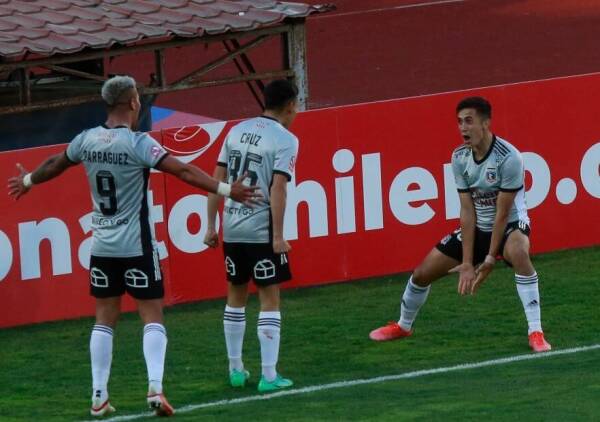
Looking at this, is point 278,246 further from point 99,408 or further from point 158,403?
point 99,408

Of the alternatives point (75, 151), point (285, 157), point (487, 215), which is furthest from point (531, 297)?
point (75, 151)

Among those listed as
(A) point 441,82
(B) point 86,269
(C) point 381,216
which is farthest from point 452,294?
(A) point 441,82

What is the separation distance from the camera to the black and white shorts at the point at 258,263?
8.83m

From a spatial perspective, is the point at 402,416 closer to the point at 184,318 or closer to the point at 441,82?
the point at 184,318

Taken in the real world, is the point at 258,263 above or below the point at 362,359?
above

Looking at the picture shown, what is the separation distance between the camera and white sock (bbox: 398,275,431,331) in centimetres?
1028

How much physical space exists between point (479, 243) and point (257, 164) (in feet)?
6.11

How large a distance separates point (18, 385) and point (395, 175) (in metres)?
4.25

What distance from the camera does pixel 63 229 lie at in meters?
11.5

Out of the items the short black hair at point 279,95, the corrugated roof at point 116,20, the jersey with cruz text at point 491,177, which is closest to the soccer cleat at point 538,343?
the jersey with cruz text at point 491,177

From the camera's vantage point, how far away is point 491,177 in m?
9.76

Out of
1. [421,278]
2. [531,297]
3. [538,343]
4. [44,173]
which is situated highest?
[44,173]

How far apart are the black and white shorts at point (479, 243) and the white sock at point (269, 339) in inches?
65.5

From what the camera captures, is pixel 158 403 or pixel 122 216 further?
pixel 122 216
